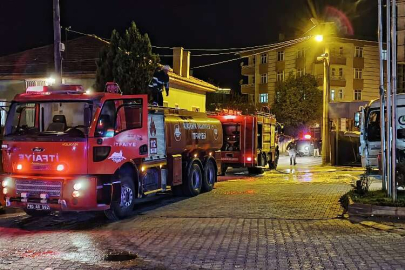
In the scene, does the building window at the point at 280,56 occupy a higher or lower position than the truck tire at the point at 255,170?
higher

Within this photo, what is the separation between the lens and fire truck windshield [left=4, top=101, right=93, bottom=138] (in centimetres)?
966

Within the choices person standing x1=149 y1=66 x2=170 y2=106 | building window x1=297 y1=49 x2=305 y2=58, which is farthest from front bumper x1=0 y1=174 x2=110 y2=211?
building window x1=297 y1=49 x2=305 y2=58

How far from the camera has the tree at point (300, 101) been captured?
4819 cm

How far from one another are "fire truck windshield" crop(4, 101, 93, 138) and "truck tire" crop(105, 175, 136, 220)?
57.8 inches

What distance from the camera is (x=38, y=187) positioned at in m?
9.40

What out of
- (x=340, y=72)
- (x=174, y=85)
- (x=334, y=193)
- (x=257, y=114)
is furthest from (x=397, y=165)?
→ (x=340, y=72)

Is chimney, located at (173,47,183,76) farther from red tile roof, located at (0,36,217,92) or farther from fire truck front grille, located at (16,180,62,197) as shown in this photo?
fire truck front grille, located at (16,180,62,197)

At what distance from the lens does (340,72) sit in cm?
5375

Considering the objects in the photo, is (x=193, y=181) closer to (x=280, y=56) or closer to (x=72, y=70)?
(x=72, y=70)

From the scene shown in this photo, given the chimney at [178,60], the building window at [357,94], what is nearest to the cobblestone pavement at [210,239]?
the chimney at [178,60]

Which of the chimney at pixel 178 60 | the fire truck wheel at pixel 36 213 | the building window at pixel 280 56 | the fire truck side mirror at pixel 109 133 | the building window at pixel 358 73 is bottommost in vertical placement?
the fire truck wheel at pixel 36 213

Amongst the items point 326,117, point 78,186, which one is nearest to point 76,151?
point 78,186

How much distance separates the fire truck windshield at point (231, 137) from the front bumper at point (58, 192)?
37.5ft

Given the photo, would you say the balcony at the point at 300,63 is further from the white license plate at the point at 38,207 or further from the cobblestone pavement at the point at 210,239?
the white license plate at the point at 38,207
